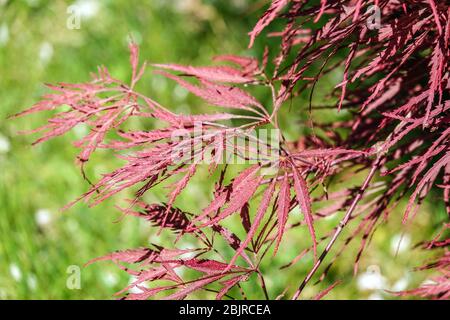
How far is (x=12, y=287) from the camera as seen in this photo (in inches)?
56.1

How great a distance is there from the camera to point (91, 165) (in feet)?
5.89

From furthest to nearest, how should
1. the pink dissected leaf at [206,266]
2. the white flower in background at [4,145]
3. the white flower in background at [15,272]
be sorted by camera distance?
1. the white flower in background at [4,145]
2. the white flower in background at [15,272]
3. the pink dissected leaf at [206,266]

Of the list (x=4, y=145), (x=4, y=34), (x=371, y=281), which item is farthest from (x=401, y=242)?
(x=4, y=34)

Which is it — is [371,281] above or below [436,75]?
below

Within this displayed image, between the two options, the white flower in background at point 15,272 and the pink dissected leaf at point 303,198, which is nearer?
the pink dissected leaf at point 303,198

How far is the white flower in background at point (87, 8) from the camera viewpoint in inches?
85.3

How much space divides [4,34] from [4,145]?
0.52 m

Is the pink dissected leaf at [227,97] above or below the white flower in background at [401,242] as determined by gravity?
above

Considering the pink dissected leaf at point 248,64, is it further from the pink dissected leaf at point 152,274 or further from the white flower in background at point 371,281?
the white flower in background at point 371,281

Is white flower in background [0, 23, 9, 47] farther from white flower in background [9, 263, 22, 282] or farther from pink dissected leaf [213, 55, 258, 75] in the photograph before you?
pink dissected leaf [213, 55, 258, 75]

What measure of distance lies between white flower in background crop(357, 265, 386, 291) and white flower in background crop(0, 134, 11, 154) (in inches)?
47.9

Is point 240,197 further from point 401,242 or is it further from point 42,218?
point 42,218

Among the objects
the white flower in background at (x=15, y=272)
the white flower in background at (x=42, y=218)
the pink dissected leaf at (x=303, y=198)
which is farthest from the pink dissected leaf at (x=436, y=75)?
the white flower in background at (x=42, y=218)

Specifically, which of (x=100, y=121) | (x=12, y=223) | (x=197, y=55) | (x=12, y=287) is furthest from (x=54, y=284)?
(x=197, y=55)
